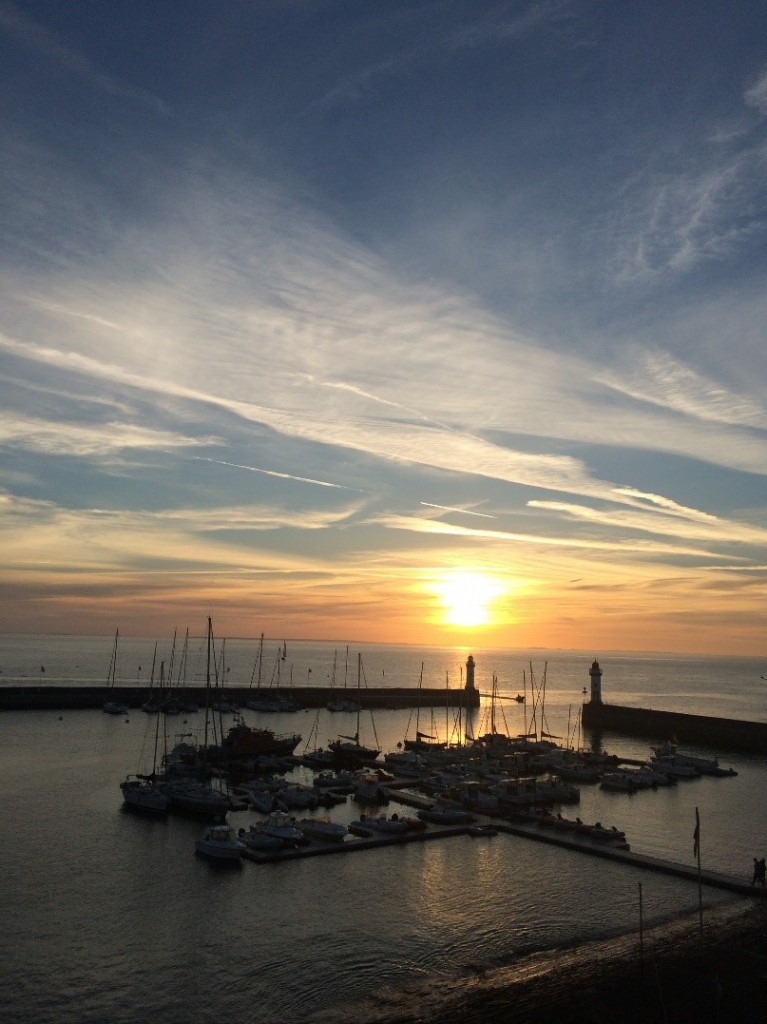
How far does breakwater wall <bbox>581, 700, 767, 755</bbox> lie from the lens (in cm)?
9156

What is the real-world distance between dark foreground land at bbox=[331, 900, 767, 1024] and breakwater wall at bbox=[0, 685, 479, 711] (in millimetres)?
90765

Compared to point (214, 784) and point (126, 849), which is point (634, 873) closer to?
point (126, 849)

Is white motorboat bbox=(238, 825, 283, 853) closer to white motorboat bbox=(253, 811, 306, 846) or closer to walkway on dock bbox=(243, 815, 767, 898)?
white motorboat bbox=(253, 811, 306, 846)

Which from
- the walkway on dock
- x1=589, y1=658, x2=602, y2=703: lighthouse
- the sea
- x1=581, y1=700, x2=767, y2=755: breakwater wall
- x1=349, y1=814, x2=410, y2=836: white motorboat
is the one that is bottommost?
the sea

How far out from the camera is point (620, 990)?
78.6 ft

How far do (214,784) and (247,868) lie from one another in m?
22.3

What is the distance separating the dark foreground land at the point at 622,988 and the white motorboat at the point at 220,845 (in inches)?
621

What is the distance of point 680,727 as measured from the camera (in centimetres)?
10194

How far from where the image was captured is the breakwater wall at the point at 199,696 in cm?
10438

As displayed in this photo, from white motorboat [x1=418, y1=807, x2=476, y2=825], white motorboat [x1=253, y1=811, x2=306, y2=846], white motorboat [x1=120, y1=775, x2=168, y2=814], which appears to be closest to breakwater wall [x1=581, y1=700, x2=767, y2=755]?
white motorboat [x1=418, y1=807, x2=476, y2=825]

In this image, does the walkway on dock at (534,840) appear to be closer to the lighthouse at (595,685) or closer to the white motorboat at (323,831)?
the white motorboat at (323,831)

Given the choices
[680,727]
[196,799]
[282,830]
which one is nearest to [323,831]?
[282,830]

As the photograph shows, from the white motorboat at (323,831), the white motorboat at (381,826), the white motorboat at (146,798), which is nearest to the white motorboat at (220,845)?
the white motorboat at (323,831)

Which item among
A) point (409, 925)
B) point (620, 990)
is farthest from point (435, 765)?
point (620, 990)
